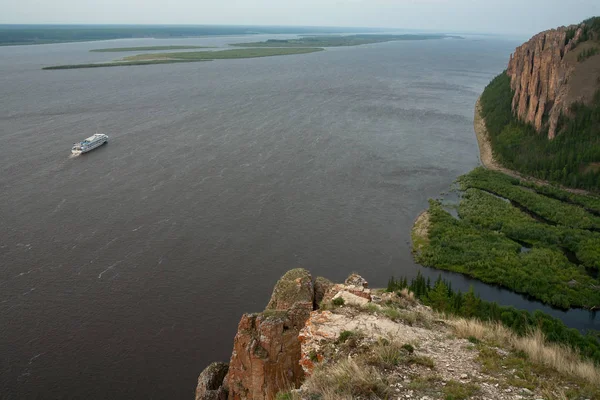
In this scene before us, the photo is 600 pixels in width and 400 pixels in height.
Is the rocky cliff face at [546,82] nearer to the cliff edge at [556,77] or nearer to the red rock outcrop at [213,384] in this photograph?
the cliff edge at [556,77]

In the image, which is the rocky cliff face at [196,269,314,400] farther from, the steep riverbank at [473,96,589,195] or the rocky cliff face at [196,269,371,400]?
the steep riverbank at [473,96,589,195]

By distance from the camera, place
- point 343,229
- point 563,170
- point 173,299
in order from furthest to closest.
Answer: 1. point 563,170
2. point 343,229
3. point 173,299

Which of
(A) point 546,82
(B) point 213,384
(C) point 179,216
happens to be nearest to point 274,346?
(B) point 213,384

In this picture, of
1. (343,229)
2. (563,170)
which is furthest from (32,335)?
(563,170)

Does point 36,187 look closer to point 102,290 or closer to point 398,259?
point 102,290

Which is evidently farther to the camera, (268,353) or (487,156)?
(487,156)

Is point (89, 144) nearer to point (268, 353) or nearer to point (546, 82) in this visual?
point (268, 353)

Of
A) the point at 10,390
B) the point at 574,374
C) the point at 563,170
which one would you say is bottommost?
the point at 10,390
